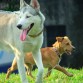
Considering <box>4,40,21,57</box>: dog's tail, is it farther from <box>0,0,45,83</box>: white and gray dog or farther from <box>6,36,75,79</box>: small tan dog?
<box>6,36,75,79</box>: small tan dog

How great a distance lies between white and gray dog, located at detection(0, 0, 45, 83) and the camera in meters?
8.60

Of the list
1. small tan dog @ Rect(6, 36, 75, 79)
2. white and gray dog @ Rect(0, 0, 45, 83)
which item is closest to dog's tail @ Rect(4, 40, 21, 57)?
white and gray dog @ Rect(0, 0, 45, 83)

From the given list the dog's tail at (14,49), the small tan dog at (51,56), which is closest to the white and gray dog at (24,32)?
the dog's tail at (14,49)

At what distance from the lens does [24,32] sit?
8586 mm

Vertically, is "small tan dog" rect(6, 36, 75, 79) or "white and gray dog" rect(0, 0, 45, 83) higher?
"white and gray dog" rect(0, 0, 45, 83)

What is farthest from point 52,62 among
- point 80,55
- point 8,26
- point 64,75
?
point 80,55

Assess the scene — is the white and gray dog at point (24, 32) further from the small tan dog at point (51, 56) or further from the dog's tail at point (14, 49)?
the small tan dog at point (51, 56)

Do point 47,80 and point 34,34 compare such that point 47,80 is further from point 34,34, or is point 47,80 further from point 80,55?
point 80,55

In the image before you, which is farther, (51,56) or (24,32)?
(51,56)

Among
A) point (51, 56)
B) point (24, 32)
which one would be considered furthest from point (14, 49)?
point (51, 56)

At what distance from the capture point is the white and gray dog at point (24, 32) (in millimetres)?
8602

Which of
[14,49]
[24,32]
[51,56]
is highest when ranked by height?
[24,32]

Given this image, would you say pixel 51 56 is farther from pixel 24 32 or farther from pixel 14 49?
pixel 24 32

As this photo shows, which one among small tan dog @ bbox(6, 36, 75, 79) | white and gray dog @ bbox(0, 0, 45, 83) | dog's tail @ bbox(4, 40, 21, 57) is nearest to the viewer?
white and gray dog @ bbox(0, 0, 45, 83)
